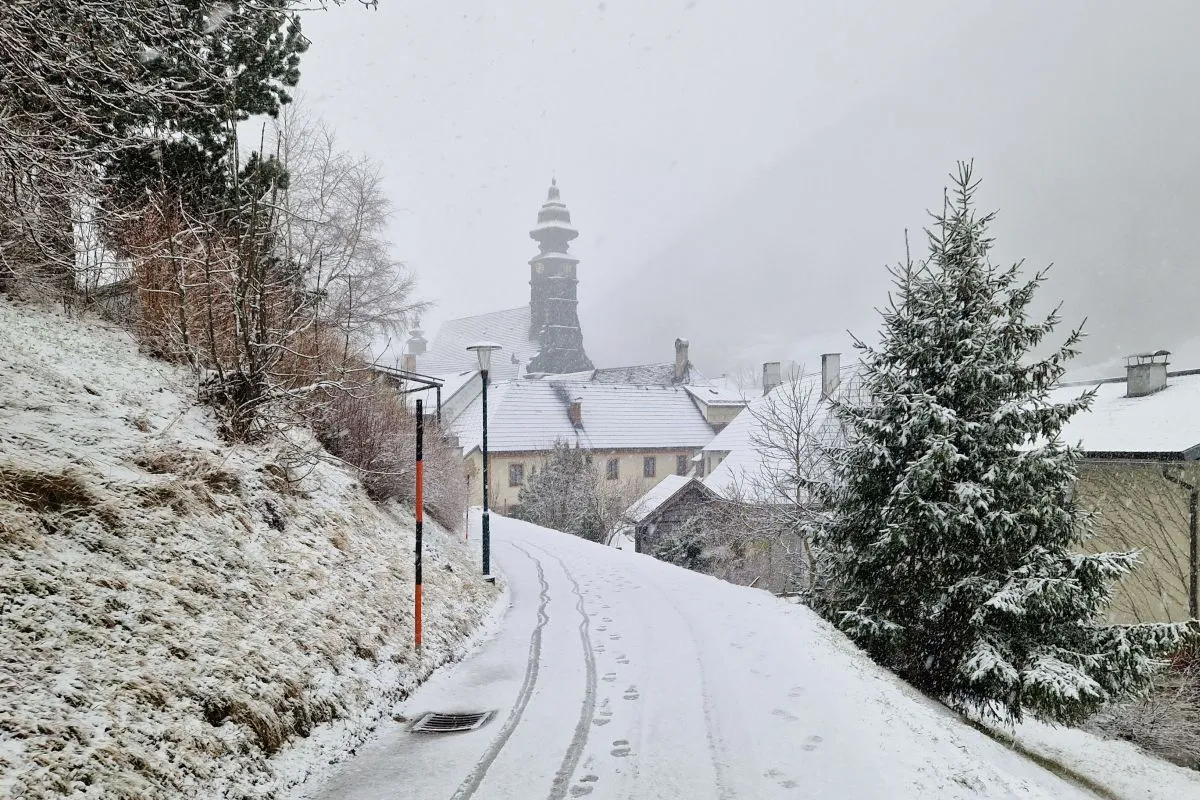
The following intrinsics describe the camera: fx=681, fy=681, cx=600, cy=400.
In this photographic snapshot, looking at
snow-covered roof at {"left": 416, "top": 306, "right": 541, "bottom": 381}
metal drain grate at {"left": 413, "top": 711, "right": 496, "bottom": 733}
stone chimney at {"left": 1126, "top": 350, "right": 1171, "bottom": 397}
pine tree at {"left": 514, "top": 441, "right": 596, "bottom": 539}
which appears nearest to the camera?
metal drain grate at {"left": 413, "top": 711, "right": 496, "bottom": 733}

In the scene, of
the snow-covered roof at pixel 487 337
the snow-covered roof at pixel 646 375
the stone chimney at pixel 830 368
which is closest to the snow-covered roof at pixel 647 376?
the snow-covered roof at pixel 646 375

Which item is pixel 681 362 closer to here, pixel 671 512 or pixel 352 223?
pixel 671 512

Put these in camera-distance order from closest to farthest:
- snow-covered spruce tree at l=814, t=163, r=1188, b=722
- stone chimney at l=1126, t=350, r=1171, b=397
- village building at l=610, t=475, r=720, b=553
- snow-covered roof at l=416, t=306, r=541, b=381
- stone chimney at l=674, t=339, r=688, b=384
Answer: snow-covered spruce tree at l=814, t=163, r=1188, b=722, stone chimney at l=1126, t=350, r=1171, b=397, village building at l=610, t=475, r=720, b=553, stone chimney at l=674, t=339, r=688, b=384, snow-covered roof at l=416, t=306, r=541, b=381

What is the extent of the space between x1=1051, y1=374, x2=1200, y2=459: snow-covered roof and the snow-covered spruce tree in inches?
288

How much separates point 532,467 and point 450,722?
3135cm

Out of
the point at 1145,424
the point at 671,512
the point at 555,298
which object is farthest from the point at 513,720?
the point at 555,298

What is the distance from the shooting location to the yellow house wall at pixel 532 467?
3856 centimetres

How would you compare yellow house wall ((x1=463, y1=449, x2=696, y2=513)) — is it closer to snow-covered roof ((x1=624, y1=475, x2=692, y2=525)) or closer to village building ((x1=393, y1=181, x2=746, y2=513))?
village building ((x1=393, y1=181, x2=746, y2=513))

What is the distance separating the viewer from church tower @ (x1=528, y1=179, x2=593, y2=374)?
80750 millimetres

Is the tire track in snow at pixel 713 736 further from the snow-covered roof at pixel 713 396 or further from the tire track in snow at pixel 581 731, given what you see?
the snow-covered roof at pixel 713 396

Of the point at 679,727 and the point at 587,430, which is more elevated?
the point at 587,430

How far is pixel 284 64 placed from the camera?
10211 mm

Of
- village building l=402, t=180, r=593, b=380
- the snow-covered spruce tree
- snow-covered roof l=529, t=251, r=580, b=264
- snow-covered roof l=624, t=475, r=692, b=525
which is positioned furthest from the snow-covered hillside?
snow-covered roof l=529, t=251, r=580, b=264

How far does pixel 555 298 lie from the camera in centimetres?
8381
